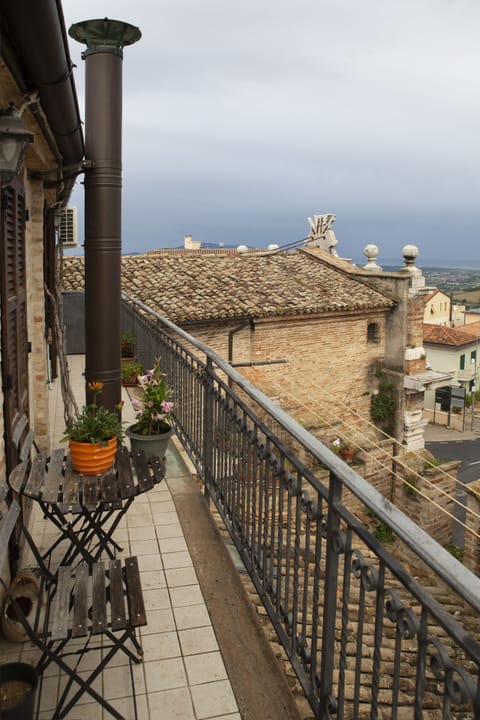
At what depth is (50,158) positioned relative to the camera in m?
4.94

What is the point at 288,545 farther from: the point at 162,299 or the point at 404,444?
the point at 404,444

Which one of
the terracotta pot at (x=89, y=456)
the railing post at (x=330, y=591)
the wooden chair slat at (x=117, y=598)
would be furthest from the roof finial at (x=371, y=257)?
the railing post at (x=330, y=591)

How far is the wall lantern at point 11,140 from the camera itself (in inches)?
107

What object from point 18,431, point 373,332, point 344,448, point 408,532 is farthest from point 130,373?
point 373,332

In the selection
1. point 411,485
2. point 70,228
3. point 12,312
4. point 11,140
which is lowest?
point 411,485

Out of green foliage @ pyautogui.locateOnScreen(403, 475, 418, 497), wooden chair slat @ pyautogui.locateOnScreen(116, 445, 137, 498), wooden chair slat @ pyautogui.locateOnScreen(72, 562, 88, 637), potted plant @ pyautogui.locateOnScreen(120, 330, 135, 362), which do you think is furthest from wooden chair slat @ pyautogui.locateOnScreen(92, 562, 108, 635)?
green foliage @ pyautogui.locateOnScreen(403, 475, 418, 497)

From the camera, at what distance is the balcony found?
160 centimetres

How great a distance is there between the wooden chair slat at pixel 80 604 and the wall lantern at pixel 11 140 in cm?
192

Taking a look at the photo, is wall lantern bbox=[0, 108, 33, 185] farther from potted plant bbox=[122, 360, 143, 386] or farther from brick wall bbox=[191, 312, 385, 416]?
brick wall bbox=[191, 312, 385, 416]

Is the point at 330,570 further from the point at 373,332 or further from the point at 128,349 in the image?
the point at 373,332

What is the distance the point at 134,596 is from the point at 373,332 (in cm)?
1738

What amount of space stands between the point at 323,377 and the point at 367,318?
2.53 m

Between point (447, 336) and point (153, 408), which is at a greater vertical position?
point (153, 408)

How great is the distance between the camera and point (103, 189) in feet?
16.4
